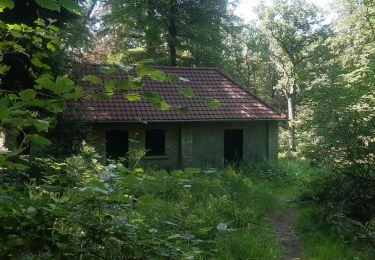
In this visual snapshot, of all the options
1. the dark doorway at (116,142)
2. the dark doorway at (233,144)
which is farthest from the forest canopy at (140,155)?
the dark doorway at (116,142)

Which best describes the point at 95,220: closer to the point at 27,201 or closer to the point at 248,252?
the point at 27,201

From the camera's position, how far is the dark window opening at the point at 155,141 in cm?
1652

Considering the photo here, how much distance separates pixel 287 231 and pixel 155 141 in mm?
8825

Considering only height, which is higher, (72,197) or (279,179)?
(72,197)

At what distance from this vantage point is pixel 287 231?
29.3 ft

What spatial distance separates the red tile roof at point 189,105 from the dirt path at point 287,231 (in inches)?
233

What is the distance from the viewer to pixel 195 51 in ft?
83.8

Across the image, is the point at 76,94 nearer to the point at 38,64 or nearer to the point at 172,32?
the point at 38,64

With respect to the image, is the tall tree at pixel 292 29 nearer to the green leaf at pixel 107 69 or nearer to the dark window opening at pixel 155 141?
the dark window opening at pixel 155 141

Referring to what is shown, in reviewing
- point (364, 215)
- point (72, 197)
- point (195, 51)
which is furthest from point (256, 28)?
point (72, 197)

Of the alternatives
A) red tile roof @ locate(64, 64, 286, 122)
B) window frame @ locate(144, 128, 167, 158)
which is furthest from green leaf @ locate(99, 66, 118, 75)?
window frame @ locate(144, 128, 167, 158)

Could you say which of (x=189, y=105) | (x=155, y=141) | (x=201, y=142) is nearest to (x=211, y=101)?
(x=155, y=141)

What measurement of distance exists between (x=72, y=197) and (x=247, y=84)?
42.9 metres

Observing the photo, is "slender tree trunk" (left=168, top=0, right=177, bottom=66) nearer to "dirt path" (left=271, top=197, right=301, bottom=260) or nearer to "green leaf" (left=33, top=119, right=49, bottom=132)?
"dirt path" (left=271, top=197, right=301, bottom=260)
